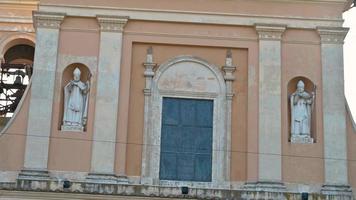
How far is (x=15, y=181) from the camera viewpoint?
17.1 meters

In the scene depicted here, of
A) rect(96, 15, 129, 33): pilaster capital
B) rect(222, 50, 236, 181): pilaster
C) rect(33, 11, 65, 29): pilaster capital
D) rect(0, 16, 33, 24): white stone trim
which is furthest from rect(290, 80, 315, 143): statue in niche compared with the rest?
rect(0, 16, 33, 24): white stone trim

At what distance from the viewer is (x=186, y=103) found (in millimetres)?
18422

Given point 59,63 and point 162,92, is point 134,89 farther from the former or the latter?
point 59,63

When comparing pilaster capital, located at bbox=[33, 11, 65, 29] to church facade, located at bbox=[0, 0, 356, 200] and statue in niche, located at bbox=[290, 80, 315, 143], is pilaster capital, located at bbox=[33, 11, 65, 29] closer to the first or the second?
church facade, located at bbox=[0, 0, 356, 200]

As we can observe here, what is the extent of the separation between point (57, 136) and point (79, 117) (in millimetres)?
671

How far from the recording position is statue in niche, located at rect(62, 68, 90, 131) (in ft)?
58.7

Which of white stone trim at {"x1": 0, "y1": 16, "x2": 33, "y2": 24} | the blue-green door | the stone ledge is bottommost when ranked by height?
the stone ledge

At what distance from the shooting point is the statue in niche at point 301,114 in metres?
18.1

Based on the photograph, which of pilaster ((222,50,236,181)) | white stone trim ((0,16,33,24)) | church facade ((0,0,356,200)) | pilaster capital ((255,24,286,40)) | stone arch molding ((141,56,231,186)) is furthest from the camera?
white stone trim ((0,16,33,24))

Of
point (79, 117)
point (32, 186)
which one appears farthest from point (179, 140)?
point (32, 186)

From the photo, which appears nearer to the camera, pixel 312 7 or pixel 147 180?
pixel 147 180

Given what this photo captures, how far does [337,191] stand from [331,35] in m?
3.77

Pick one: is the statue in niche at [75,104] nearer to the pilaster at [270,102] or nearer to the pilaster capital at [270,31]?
the pilaster at [270,102]

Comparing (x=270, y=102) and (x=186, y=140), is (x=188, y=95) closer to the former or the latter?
(x=186, y=140)
